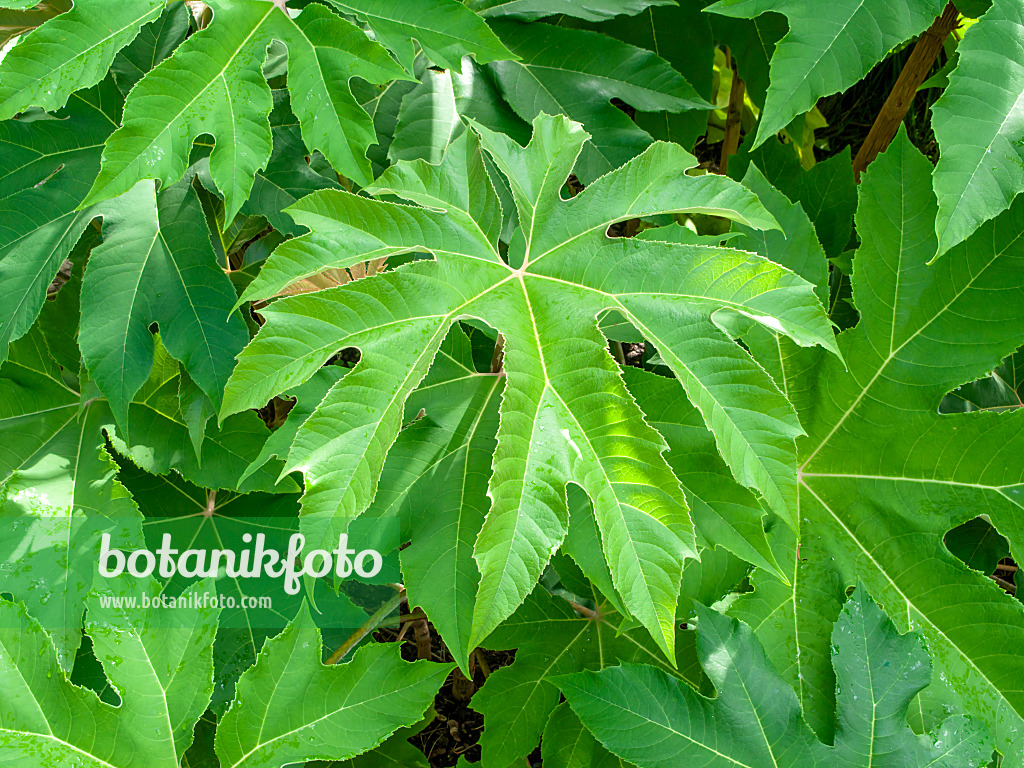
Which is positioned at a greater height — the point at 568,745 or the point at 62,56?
the point at 62,56

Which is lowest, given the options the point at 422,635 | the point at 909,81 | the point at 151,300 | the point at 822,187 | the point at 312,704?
the point at 422,635

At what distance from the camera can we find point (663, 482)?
0.68 m

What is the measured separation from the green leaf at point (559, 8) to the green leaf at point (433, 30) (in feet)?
0.60

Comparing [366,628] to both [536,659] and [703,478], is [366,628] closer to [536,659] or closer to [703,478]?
[536,659]

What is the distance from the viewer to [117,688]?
2.73ft

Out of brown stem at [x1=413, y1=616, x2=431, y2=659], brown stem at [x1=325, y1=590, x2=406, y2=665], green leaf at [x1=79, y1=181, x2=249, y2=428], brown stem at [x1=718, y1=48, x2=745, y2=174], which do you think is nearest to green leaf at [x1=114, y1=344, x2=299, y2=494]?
green leaf at [x1=79, y1=181, x2=249, y2=428]

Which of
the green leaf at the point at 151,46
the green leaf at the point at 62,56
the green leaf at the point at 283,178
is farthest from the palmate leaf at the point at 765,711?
the green leaf at the point at 151,46

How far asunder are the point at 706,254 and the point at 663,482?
0.25 meters

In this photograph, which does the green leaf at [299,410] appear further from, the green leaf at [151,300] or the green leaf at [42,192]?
the green leaf at [42,192]

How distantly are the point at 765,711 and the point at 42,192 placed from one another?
114 cm

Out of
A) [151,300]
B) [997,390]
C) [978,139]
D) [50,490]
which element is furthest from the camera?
[997,390]

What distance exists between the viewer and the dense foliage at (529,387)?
2.31ft

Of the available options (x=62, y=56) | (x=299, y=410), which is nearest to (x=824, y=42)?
(x=299, y=410)

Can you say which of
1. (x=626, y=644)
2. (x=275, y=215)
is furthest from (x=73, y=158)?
(x=626, y=644)
